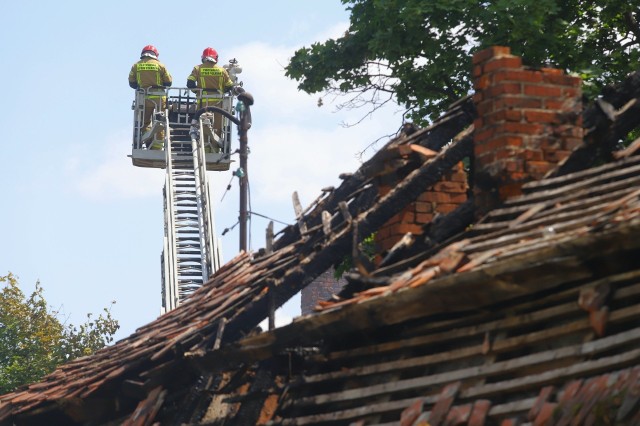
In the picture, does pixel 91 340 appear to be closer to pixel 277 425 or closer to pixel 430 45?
pixel 430 45

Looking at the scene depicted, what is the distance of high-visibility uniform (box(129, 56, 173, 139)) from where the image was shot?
47.0 meters

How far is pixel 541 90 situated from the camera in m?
11.0

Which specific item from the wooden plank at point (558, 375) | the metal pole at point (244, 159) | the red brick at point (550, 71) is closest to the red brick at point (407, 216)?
the red brick at point (550, 71)

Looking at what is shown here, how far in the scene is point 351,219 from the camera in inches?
475

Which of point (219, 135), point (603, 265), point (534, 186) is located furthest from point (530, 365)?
point (219, 135)

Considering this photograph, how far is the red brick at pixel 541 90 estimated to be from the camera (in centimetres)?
1095

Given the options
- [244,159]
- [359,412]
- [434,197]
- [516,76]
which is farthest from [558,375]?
[244,159]

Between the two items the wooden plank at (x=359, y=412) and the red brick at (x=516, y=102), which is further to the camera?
the red brick at (x=516, y=102)

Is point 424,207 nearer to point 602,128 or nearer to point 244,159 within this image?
point 602,128

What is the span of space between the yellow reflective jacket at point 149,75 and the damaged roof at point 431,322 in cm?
3347

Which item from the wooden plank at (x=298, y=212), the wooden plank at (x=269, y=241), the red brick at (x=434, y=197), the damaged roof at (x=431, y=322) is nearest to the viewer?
the damaged roof at (x=431, y=322)

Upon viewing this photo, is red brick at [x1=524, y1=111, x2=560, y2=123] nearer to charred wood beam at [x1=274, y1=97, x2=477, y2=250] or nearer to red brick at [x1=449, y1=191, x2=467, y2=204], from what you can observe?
charred wood beam at [x1=274, y1=97, x2=477, y2=250]

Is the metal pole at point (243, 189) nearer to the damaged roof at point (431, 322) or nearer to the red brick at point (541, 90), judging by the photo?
the damaged roof at point (431, 322)

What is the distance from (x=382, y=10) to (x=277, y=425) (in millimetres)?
11403
